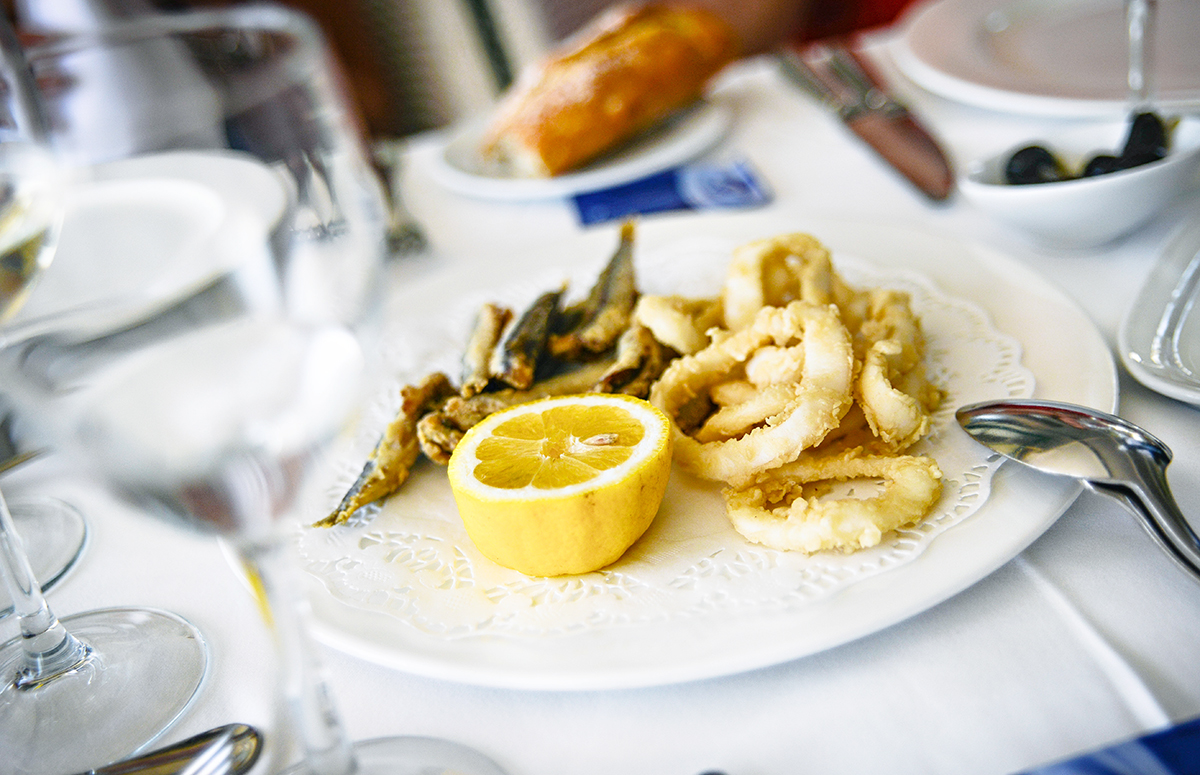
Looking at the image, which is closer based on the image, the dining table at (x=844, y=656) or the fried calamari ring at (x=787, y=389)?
the dining table at (x=844, y=656)

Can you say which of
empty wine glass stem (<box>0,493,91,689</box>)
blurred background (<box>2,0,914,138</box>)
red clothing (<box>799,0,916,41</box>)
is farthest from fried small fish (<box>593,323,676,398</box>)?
blurred background (<box>2,0,914,138</box>)

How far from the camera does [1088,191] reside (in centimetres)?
112

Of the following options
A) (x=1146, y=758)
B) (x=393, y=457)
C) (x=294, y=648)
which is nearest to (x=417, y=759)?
(x=294, y=648)

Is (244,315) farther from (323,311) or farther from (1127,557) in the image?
(1127,557)

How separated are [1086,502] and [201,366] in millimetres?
754

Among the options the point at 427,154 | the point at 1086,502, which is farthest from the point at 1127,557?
the point at 427,154

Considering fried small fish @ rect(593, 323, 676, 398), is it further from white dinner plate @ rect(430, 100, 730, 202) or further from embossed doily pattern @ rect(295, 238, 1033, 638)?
white dinner plate @ rect(430, 100, 730, 202)

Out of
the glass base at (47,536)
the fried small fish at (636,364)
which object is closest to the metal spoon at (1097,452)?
the fried small fish at (636,364)

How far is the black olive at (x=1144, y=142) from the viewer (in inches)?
45.3

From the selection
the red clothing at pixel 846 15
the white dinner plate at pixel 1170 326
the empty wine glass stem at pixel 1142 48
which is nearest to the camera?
the white dinner plate at pixel 1170 326

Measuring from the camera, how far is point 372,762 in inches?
26.0

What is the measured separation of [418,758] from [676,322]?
1.82 ft

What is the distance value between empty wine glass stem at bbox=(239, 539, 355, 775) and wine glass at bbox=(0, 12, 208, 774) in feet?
0.85

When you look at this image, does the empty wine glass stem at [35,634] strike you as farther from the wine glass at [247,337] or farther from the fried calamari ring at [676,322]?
the fried calamari ring at [676,322]
